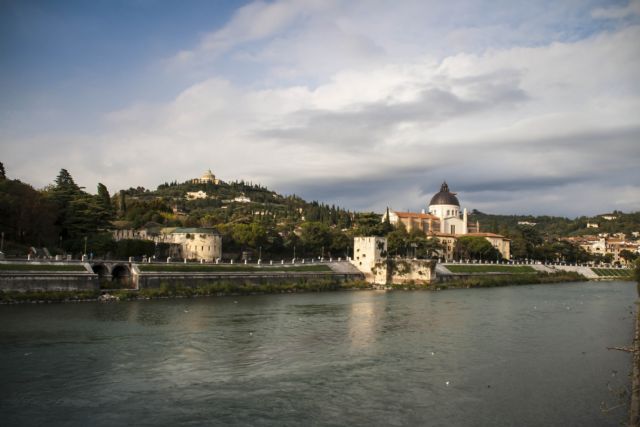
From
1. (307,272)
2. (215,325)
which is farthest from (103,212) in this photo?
(215,325)

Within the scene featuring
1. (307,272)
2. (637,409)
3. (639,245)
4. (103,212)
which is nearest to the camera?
(637,409)

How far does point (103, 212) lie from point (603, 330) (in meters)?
48.2

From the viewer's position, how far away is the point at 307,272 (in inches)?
2158

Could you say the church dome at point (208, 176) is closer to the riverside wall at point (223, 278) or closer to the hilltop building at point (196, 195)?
the hilltop building at point (196, 195)

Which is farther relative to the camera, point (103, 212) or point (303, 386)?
point (103, 212)

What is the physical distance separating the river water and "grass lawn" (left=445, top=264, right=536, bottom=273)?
3537 centimetres

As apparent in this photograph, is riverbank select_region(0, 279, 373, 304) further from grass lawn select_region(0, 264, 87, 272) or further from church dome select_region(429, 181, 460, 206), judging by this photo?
church dome select_region(429, 181, 460, 206)

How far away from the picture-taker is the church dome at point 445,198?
380ft

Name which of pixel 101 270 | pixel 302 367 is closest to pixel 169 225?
pixel 101 270

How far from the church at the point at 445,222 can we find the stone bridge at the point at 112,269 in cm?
6438

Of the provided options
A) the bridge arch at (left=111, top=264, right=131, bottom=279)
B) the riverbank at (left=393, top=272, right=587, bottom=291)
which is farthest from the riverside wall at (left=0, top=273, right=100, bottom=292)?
the riverbank at (left=393, top=272, right=587, bottom=291)

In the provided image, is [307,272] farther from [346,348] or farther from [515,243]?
[515,243]

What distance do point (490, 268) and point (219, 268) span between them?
138 feet

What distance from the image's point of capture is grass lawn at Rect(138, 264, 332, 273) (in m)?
43.8
